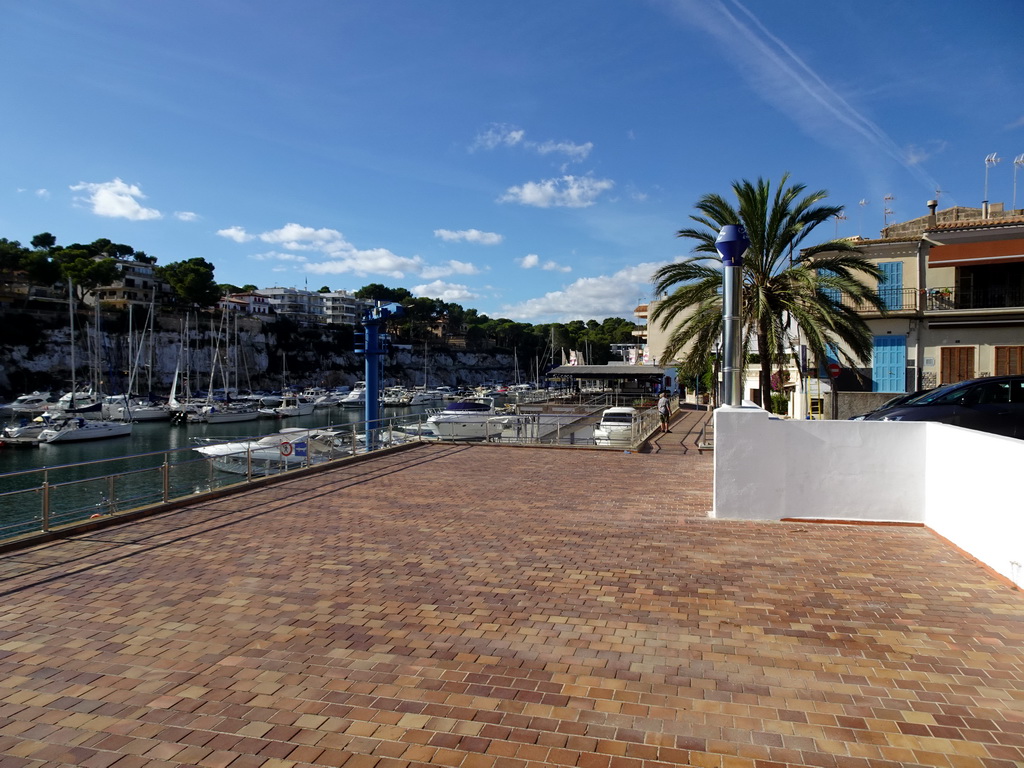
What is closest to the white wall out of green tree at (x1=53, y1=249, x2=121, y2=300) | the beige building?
the beige building

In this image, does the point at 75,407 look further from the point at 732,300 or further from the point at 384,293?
the point at 384,293

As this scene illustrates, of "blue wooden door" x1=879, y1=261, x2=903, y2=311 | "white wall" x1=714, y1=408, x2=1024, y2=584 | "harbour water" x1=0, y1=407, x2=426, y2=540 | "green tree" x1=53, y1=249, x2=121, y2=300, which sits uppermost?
"green tree" x1=53, y1=249, x2=121, y2=300

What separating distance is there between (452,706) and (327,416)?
66963mm

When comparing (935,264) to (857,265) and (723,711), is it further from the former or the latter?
(723,711)

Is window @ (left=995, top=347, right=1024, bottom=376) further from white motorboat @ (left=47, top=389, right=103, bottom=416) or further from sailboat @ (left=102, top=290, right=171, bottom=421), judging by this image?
sailboat @ (left=102, top=290, right=171, bottom=421)

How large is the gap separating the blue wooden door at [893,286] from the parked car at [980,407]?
44.1 ft

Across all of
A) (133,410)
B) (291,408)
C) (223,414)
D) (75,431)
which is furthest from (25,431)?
(291,408)

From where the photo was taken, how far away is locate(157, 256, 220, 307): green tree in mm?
90062

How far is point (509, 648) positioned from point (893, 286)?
24459 mm

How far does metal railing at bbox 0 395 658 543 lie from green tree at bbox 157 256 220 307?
6150 centimetres

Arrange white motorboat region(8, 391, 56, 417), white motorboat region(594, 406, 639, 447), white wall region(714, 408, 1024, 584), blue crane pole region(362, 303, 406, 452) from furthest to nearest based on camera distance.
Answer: white motorboat region(8, 391, 56, 417)
blue crane pole region(362, 303, 406, 452)
white motorboat region(594, 406, 639, 447)
white wall region(714, 408, 1024, 584)

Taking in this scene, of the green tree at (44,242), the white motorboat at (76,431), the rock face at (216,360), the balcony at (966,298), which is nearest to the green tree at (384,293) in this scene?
the rock face at (216,360)

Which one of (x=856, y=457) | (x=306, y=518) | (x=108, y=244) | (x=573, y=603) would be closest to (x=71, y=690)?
(x=573, y=603)

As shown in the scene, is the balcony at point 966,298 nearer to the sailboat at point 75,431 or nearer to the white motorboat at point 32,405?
the sailboat at point 75,431
